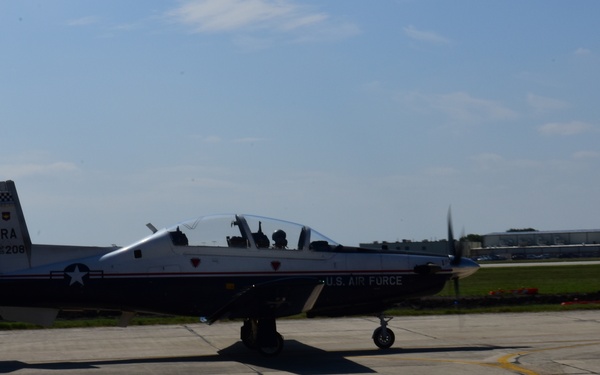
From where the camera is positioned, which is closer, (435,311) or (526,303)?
(435,311)

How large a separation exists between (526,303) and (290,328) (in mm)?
9338

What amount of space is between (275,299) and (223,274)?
128 centimetres

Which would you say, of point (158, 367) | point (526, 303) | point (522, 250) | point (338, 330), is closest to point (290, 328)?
point (338, 330)

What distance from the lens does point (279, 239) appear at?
53.8ft

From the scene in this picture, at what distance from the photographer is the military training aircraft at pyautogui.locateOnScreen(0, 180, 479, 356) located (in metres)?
15.5

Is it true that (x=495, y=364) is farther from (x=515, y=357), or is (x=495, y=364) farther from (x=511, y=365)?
(x=515, y=357)

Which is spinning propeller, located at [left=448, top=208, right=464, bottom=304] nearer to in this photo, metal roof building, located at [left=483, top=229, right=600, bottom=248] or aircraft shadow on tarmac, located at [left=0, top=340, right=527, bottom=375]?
aircraft shadow on tarmac, located at [left=0, top=340, right=527, bottom=375]

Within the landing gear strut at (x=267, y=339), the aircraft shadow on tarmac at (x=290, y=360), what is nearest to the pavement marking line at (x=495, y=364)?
the aircraft shadow on tarmac at (x=290, y=360)

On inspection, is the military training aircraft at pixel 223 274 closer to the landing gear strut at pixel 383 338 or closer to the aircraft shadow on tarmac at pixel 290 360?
the landing gear strut at pixel 383 338

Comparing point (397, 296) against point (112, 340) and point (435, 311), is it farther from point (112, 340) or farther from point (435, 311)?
point (435, 311)

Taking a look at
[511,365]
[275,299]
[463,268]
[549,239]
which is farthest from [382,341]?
[549,239]

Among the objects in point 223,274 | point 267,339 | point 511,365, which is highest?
point 223,274

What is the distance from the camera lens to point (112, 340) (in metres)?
18.9

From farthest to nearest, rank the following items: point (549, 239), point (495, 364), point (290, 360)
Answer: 1. point (549, 239)
2. point (290, 360)
3. point (495, 364)
